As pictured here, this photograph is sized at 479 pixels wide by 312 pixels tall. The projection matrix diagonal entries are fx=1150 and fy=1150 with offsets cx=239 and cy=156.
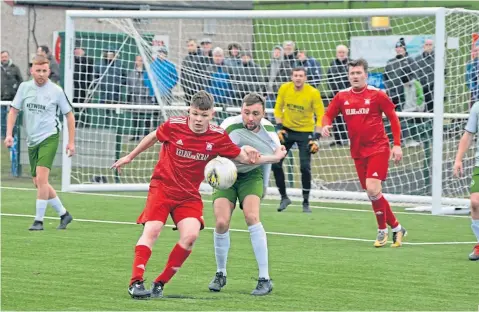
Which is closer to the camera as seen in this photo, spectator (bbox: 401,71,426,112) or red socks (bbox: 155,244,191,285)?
red socks (bbox: 155,244,191,285)

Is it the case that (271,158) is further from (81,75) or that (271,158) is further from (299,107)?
(81,75)

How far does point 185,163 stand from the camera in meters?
9.30

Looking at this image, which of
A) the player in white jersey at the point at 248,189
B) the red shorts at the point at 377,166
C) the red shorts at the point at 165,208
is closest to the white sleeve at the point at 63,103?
the red shorts at the point at 377,166

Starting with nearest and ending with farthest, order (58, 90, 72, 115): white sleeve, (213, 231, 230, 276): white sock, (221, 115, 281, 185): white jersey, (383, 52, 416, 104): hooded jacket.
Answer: (213, 231, 230, 276): white sock → (221, 115, 281, 185): white jersey → (58, 90, 72, 115): white sleeve → (383, 52, 416, 104): hooded jacket

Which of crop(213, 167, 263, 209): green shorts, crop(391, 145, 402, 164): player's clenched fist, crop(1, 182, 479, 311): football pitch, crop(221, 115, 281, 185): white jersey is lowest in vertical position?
crop(1, 182, 479, 311): football pitch

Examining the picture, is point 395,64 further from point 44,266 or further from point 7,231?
point 44,266

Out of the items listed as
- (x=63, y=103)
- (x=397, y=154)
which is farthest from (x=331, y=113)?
(x=63, y=103)

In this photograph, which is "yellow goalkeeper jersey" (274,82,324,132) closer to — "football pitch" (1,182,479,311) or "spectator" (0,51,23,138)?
"football pitch" (1,182,479,311)

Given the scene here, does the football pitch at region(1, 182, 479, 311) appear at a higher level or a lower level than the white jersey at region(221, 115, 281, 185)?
lower

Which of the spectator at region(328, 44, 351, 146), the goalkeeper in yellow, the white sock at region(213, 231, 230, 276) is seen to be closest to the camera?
the white sock at region(213, 231, 230, 276)

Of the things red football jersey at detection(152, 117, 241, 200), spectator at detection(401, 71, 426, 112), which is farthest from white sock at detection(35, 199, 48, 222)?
spectator at detection(401, 71, 426, 112)

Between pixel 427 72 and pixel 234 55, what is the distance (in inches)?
136

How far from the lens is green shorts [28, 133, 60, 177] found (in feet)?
44.1

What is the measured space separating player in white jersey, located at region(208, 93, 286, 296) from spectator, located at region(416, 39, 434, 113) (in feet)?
25.3
